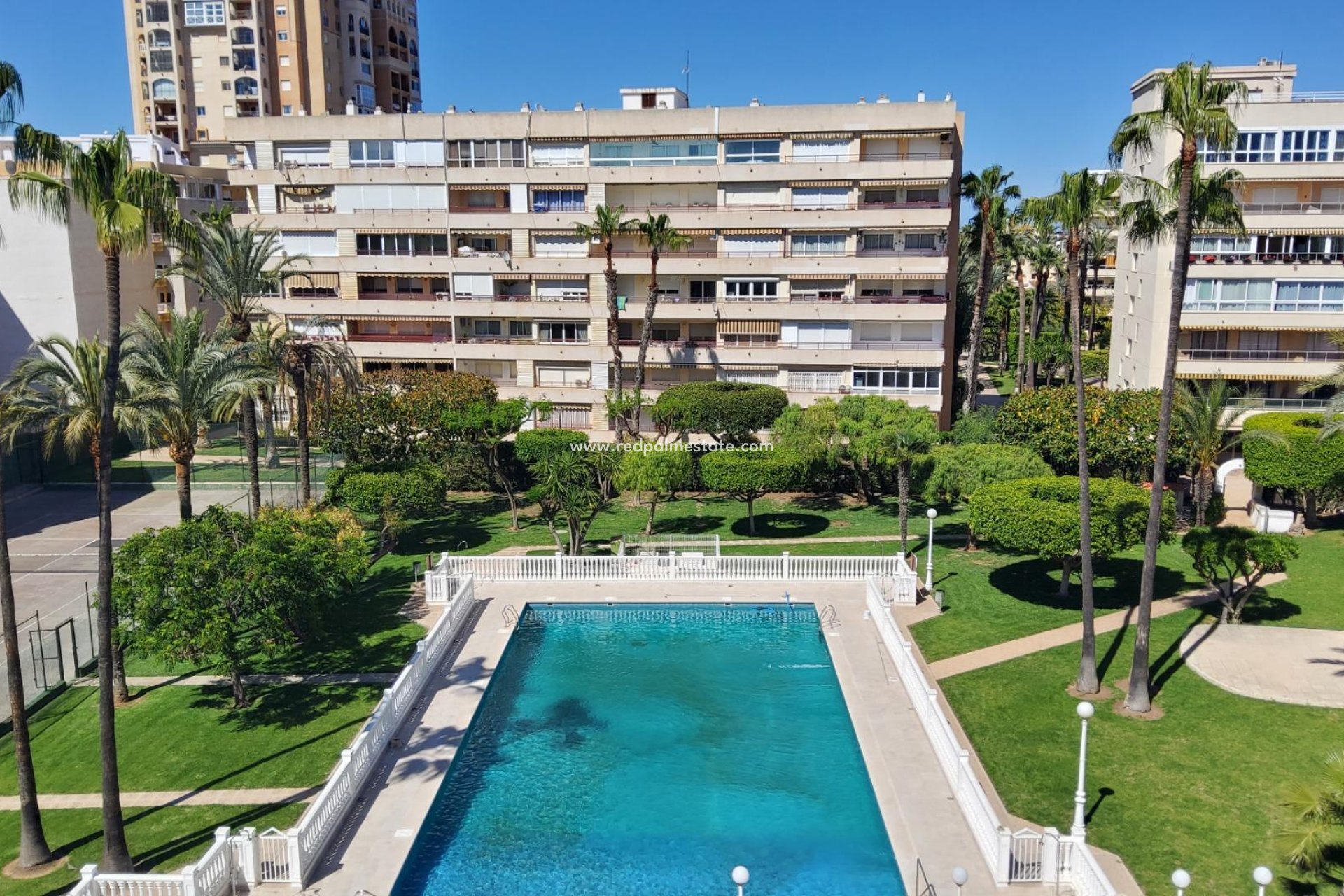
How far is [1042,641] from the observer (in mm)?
28203

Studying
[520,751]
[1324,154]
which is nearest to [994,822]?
[520,751]

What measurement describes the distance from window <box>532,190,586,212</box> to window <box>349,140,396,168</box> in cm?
809

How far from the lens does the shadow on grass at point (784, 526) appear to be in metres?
40.5

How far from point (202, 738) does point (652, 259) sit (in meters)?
32.7

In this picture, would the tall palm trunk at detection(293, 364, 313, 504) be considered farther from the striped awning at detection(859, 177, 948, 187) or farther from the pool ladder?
the striped awning at detection(859, 177, 948, 187)

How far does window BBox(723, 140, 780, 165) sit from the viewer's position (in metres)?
52.6

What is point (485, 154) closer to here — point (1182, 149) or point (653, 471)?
Answer: point (653, 471)

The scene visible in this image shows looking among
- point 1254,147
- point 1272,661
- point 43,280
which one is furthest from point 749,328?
point 43,280

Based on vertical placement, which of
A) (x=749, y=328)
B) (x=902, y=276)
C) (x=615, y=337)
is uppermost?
(x=902, y=276)

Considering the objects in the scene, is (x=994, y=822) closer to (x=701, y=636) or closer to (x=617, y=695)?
(x=617, y=695)

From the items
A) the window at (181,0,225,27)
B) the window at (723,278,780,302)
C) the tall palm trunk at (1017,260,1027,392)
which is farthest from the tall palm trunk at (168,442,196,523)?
the window at (181,0,225,27)

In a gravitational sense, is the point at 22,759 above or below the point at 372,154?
below

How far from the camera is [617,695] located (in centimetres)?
2612

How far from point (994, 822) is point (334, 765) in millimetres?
13497
